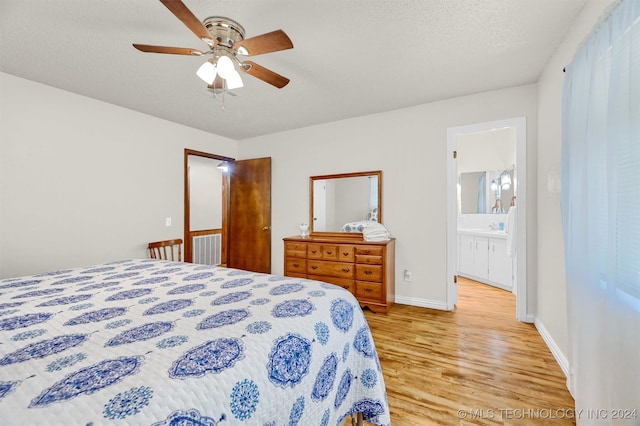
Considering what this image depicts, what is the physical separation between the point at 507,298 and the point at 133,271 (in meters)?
4.24

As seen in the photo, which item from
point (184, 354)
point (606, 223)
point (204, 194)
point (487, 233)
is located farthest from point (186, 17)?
point (204, 194)

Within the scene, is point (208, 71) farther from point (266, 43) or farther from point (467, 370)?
point (467, 370)

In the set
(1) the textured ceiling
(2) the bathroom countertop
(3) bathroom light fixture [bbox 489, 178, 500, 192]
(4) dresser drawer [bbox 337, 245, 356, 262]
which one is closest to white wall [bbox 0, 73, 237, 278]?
(1) the textured ceiling

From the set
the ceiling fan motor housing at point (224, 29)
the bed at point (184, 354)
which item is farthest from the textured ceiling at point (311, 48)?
the bed at point (184, 354)

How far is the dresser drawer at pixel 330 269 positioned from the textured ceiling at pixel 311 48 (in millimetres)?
1945

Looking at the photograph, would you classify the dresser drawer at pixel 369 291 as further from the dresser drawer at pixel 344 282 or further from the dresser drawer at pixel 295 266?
the dresser drawer at pixel 295 266

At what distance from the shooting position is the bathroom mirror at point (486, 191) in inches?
176

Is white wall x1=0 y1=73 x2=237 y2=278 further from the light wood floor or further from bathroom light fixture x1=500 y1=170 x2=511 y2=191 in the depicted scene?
bathroom light fixture x1=500 y1=170 x2=511 y2=191

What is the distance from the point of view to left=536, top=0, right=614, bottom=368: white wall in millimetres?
1906

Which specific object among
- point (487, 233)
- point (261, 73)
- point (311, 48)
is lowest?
point (487, 233)

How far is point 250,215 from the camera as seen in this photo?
4.30 metres

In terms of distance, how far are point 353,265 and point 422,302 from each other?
964 mm

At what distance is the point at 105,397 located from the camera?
588mm

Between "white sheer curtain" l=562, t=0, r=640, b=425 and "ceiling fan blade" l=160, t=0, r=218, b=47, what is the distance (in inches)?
74.2
